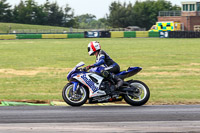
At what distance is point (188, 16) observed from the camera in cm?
9119

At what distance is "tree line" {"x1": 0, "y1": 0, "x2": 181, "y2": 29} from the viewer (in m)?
137

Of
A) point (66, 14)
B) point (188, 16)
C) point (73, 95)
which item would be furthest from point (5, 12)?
point (73, 95)

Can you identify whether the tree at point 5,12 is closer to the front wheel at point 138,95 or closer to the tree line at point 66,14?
the tree line at point 66,14

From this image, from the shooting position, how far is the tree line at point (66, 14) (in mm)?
137375

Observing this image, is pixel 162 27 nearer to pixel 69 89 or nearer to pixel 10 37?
pixel 10 37

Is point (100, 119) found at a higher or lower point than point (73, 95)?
lower

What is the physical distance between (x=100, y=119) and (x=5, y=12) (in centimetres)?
14041

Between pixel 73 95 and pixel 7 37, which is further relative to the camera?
pixel 7 37

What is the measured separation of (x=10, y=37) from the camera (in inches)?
2579

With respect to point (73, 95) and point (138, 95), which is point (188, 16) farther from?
point (73, 95)

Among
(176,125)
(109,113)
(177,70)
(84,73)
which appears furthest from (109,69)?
(177,70)

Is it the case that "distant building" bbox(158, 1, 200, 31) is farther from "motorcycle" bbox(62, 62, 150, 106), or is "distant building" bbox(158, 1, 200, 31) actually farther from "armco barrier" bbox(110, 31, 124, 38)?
"motorcycle" bbox(62, 62, 150, 106)

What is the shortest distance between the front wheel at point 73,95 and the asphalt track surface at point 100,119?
0.18 metres

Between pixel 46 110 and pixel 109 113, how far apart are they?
1511mm
